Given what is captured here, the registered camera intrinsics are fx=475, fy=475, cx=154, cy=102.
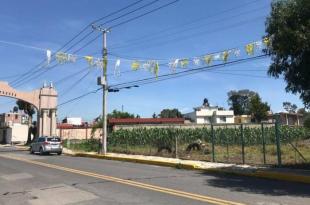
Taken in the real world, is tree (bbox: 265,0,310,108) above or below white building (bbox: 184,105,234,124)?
below

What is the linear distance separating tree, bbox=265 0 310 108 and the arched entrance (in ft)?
154

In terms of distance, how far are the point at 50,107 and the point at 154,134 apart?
19.3 meters

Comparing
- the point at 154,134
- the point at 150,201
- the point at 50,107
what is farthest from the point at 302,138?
the point at 150,201

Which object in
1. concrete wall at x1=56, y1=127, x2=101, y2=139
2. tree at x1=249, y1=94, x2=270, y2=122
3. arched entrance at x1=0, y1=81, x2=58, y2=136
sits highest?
tree at x1=249, y1=94, x2=270, y2=122

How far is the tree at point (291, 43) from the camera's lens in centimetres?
1409

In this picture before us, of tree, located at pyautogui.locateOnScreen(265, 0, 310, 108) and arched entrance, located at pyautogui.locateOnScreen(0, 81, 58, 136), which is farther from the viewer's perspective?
arched entrance, located at pyautogui.locateOnScreen(0, 81, 58, 136)

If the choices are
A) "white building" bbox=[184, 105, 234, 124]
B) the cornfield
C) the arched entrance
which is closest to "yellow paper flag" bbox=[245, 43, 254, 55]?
the cornfield

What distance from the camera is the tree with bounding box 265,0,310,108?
1409 centimetres

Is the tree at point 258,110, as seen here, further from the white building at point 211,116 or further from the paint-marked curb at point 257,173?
the paint-marked curb at point 257,173

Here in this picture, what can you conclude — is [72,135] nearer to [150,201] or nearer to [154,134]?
[154,134]

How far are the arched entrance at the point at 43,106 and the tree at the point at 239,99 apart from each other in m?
91.1

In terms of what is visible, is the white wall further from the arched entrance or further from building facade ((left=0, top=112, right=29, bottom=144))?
the arched entrance

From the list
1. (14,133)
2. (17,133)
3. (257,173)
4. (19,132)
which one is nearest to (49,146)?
(257,173)

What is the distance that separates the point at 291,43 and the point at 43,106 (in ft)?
161
